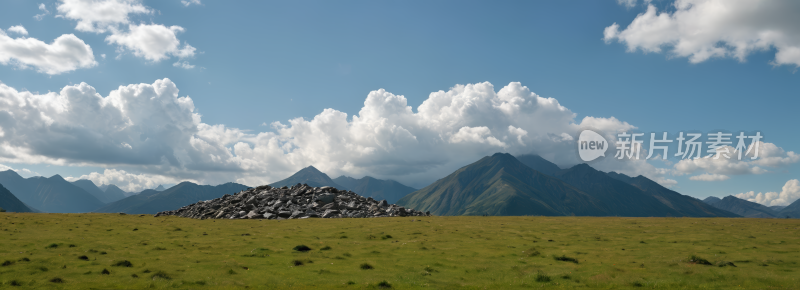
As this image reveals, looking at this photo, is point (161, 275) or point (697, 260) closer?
point (161, 275)

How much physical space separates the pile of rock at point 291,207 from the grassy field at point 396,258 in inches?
989

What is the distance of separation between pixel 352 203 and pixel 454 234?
134ft

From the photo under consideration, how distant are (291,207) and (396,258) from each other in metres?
51.3

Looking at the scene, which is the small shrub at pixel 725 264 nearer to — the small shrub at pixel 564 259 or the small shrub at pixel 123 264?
the small shrub at pixel 564 259

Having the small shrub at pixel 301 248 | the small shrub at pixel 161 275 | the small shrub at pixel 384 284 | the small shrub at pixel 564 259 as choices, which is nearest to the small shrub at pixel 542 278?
the small shrub at pixel 564 259

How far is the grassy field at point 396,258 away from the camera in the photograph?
76.4 feet

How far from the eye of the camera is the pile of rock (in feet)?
241

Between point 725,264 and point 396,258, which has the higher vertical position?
point 725,264

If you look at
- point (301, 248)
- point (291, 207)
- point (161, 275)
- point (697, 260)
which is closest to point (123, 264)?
point (161, 275)

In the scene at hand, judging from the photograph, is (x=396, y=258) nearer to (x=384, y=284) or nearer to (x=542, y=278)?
(x=384, y=284)

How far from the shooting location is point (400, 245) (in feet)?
124

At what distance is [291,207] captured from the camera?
7775 cm

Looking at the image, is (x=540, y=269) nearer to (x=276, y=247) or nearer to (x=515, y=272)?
(x=515, y=272)

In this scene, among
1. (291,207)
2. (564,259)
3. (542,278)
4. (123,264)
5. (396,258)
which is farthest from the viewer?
(291,207)
